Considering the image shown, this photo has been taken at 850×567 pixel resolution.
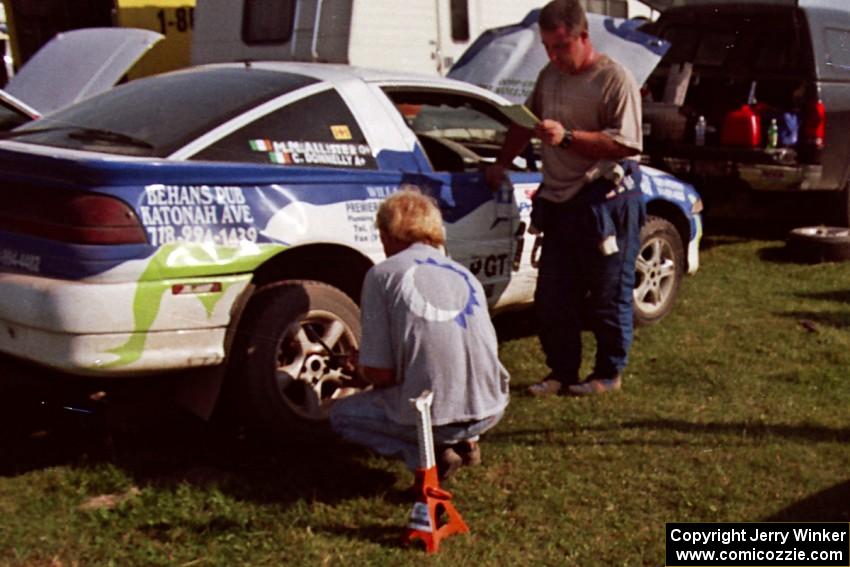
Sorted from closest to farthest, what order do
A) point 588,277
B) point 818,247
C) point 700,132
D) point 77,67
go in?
point 588,277 → point 77,67 → point 818,247 → point 700,132

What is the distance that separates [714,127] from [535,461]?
527cm

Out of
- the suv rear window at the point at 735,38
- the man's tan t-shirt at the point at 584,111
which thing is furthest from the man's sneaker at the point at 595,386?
the suv rear window at the point at 735,38

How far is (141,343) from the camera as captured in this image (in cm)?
361

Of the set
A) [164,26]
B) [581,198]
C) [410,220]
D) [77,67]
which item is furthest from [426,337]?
[164,26]

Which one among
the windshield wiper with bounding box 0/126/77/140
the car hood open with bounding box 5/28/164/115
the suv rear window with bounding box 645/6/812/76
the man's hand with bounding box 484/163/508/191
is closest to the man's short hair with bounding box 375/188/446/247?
the man's hand with bounding box 484/163/508/191

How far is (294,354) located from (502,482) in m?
0.92

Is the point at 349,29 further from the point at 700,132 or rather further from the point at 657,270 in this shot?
the point at 657,270

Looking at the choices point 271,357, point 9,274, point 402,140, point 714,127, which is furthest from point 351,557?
point 714,127

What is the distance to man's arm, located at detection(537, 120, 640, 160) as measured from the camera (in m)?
4.44

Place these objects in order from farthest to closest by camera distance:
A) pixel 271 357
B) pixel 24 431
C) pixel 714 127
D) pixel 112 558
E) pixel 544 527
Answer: pixel 714 127, pixel 24 431, pixel 271 357, pixel 544 527, pixel 112 558

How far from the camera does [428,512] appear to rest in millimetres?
3299

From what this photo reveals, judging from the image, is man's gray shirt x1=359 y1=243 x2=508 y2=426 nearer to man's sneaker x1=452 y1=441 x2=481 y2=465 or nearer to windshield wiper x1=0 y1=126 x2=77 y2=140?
man's sneaker x1=452 y1=441 x2=481 y2=465

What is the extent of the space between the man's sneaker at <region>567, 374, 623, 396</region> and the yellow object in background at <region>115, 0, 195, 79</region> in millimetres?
8688

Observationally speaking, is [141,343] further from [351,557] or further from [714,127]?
[714,127]
